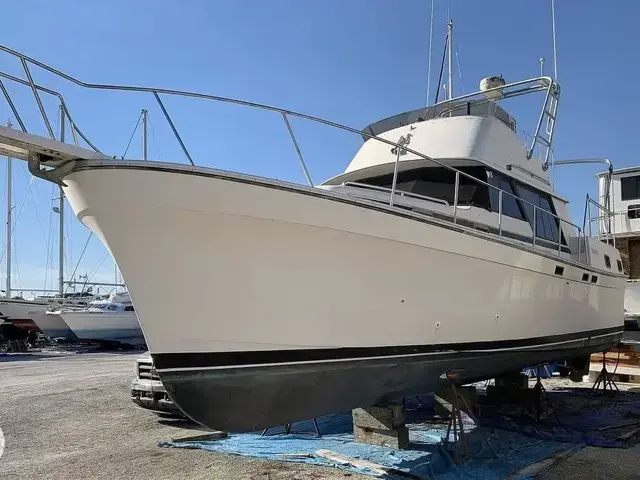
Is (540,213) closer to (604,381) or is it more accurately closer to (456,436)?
(456,436)

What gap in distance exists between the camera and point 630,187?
15.7 m

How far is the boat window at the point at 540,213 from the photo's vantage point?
7.14 meters

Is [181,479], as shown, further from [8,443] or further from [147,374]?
[8,443]

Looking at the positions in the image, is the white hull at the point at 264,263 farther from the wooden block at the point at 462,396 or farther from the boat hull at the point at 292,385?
the wooden block at the point at 462,396

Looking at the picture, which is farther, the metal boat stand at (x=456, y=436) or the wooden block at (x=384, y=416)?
the wooden block at (x=384, y=416)

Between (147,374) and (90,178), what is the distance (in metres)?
3.69

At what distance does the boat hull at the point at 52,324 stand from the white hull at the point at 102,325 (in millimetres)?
1035

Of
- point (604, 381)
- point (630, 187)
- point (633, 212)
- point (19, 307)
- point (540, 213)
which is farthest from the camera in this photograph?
point (19, 307)

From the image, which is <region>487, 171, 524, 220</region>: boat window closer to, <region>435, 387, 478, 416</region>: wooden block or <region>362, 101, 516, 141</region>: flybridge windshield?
<region>362, 101, 516, 141</region>: flybridge windshield

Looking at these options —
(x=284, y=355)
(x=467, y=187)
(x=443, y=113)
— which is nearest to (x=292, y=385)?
(x=284, y=355)

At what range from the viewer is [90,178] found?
12.1 feet

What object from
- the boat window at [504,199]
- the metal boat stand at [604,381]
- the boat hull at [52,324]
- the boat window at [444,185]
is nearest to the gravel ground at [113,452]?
the boat window at [504,199]

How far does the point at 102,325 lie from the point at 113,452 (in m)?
18.6

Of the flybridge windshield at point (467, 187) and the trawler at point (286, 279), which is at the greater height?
the flybridge windshield at point (467, 187)
